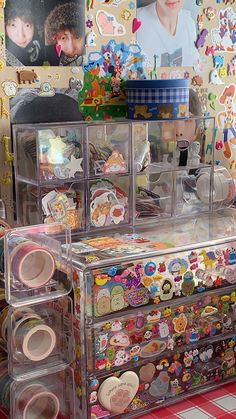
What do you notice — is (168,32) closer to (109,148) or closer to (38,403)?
(109,148)

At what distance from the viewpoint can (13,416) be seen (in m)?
2.06

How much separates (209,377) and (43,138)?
3.51 feet

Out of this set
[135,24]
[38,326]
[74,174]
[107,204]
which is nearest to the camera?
[38,326]

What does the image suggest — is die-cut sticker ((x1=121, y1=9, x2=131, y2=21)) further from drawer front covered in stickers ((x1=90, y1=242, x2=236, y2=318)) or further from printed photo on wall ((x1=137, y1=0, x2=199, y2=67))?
drawer front covered in stickers ((x1=90, y1=242, x2=236, y2=318))

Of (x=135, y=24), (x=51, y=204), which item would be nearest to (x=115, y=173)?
→ (x=51, y=204)

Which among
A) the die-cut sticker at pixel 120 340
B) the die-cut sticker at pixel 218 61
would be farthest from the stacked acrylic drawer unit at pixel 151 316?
the die-cut sticker at pixel 218 61

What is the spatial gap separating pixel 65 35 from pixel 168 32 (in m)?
0.51

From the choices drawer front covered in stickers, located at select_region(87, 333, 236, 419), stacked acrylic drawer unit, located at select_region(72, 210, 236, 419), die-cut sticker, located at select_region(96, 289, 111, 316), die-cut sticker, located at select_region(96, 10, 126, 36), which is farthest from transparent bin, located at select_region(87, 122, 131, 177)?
drawer front covered in stickers, located at select_region(87, 333, 236, 419)

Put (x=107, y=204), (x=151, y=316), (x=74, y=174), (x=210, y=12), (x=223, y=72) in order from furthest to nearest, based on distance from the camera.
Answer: (x=223, y=72) < (x=210, y=12) < (x=107, y=204) < (x=74, y=174) < (x=151, y=316)

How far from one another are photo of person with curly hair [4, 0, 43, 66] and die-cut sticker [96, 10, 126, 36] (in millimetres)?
264

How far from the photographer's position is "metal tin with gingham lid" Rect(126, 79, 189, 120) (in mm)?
2500

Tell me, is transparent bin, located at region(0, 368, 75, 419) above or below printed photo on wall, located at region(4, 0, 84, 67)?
below

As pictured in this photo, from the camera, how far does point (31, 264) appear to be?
2.02 meters

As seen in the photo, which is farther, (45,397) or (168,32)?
(168,32)
